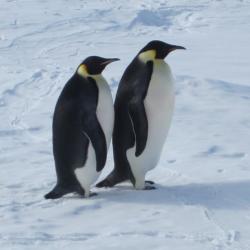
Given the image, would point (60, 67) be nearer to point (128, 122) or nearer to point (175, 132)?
point (175, 132)

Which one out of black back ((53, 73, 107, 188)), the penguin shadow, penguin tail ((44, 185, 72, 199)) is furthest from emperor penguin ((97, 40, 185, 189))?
penguin tail ((44, 185, 72, 199))

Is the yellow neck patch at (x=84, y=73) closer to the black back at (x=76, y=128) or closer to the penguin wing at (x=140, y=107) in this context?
the black back at (x=76, y=128)

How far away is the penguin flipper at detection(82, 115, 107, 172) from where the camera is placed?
4.48 m

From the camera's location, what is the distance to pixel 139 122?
15.5ft

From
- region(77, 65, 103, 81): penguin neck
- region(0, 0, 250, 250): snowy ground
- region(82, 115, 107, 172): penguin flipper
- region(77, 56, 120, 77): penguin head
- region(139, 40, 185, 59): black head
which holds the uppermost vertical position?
region(139, 40, 185, 59): black head

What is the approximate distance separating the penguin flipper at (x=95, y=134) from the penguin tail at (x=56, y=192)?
268 mm

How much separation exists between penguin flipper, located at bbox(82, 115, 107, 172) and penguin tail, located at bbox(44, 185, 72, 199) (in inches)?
10.6

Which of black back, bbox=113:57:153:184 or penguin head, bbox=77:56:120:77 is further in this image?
black back, bbox=113:57:153:184

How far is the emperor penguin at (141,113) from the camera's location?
473 cm

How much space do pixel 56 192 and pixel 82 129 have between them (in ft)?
1.32

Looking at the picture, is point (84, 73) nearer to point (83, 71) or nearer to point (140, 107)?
point (83, 71)

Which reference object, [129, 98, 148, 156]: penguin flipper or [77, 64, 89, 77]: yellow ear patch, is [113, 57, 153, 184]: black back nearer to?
[129, 98, 148, 156]: penguin flipper

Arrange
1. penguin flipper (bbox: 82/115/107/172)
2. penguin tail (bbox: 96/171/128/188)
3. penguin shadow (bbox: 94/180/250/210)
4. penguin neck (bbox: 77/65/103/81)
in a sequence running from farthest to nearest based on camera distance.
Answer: penguin tail (bbox: 96/171/128/188) < penguin neck (bbox: 77/65/103/81) < penguin flipper (bbox: 82/115/107/172) < penguin shadow (bbox: 94/180/250/210)

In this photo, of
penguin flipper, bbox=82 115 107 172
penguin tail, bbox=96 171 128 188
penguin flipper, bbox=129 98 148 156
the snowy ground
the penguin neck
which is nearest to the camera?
the snowy ground
